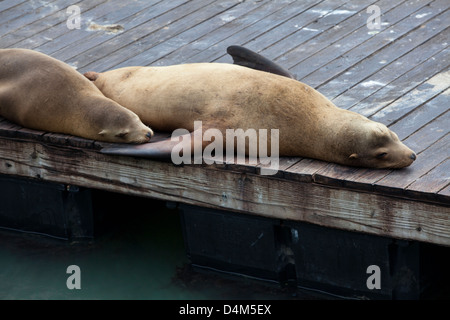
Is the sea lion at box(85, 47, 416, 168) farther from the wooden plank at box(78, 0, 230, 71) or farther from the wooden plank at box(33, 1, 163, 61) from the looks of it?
the wooden plank at box(33, 1, 163, 61)

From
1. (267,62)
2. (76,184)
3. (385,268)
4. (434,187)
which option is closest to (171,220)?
(76,184)

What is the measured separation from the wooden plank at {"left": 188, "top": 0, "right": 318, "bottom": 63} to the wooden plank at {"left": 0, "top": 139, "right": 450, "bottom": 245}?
4.09 feet

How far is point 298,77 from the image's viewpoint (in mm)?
5496

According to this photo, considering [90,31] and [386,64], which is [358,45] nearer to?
[386,64]

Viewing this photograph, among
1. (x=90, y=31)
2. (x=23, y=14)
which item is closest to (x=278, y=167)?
(x=90, y=31)

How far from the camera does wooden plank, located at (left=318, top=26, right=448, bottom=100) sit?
208 inches

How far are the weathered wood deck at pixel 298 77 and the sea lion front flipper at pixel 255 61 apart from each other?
0.91ft

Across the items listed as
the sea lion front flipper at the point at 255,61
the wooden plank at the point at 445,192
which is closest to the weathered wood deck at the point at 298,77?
the wooden plank at the point at 445,192

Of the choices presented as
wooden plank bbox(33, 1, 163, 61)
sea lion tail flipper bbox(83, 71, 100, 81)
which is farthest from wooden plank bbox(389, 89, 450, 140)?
wooden plank bbox(33, 1, 163, 61)

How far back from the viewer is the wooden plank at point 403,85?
5004 mm

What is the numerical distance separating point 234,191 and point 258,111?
44cm
